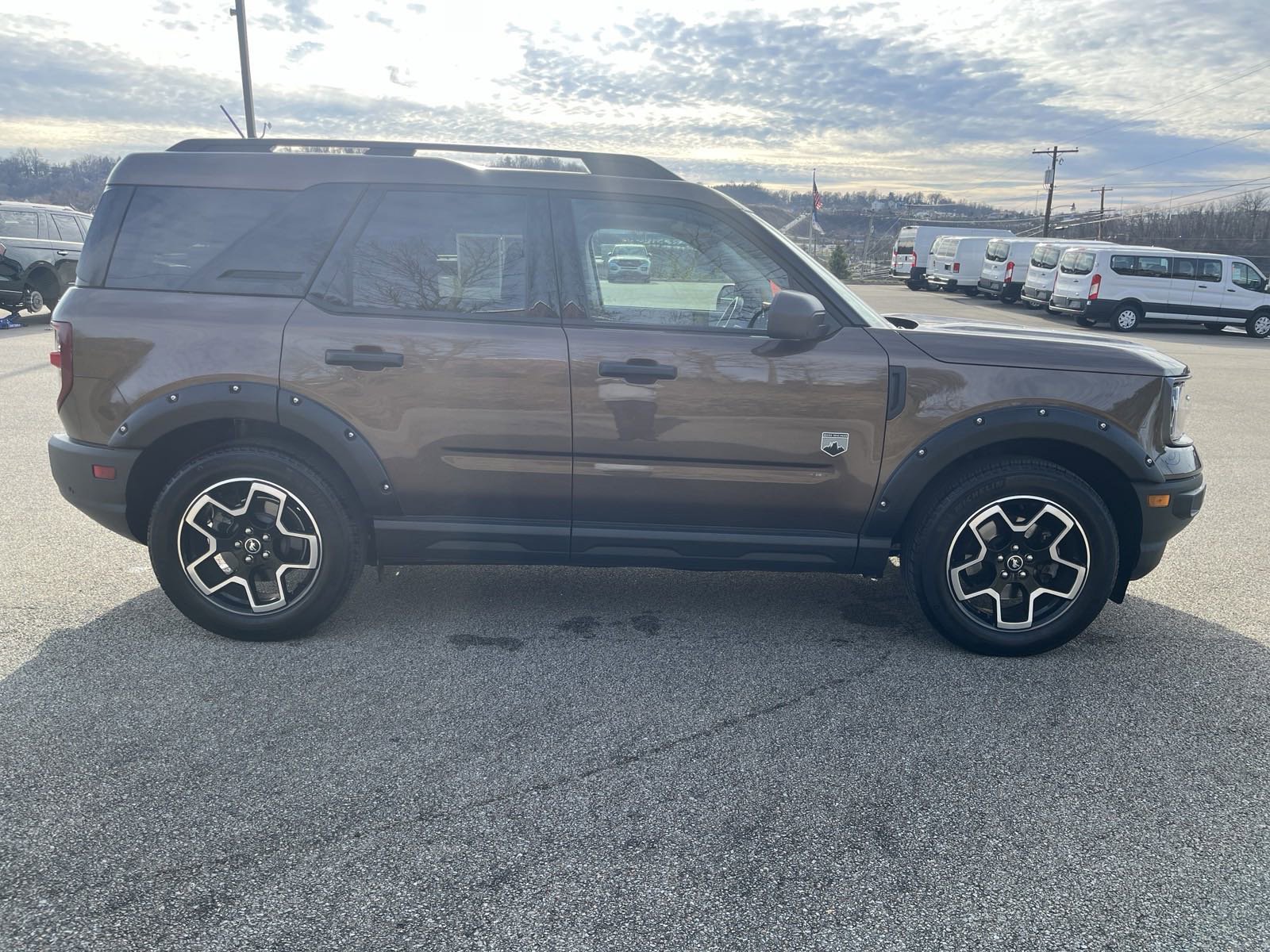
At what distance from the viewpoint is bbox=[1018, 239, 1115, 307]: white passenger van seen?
2345 cm

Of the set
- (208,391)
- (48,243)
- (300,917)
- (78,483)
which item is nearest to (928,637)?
(300,917)

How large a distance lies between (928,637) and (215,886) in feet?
9.68

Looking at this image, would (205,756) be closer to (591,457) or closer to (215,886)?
(215,886)

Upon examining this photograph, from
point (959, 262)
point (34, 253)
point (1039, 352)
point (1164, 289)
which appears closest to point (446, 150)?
point (1039, 352)

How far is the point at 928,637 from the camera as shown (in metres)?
4.19

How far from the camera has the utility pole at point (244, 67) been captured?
1780 centimetres

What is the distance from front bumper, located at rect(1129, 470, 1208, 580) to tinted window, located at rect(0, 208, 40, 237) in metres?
16.9

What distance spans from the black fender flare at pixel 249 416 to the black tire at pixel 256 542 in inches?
5.9

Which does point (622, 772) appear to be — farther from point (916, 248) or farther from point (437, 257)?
point (916, 248)

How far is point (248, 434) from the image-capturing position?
3.97m

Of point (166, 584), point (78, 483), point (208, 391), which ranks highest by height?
point (208, 391)

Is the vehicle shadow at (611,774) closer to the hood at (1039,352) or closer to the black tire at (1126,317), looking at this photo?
the hood at (1039,352)

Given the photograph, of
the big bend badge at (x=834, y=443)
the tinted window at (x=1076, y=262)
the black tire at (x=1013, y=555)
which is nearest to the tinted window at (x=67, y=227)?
the big bend badge at (x=834, y=443)

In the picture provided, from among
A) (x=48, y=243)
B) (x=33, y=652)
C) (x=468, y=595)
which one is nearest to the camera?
(x=33, y=652)
